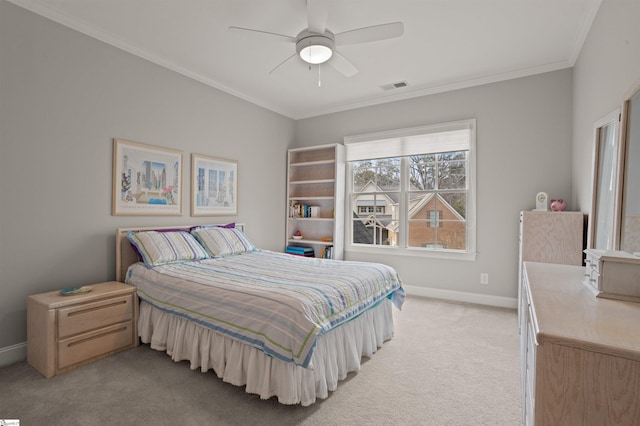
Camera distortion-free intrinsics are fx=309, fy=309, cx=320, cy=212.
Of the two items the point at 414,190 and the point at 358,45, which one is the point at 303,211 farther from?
the point at 358,45

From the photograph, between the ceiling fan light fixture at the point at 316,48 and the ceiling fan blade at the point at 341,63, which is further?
the ceiling fan blade at the point at 341,63

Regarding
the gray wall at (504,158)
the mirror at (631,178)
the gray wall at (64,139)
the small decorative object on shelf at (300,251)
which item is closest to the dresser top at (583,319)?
the mirror at (631,178)

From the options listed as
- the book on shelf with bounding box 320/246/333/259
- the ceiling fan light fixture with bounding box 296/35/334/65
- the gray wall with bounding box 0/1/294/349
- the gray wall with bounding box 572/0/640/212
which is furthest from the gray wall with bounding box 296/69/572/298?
the gray wall with bounding box 0/1/294/349

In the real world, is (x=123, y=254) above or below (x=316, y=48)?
below

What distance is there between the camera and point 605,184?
1967mm

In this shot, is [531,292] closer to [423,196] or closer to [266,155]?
[423,196]

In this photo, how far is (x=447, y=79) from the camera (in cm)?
383

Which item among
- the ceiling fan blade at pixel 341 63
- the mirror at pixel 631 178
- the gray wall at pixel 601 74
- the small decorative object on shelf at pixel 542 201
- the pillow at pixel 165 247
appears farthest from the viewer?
the small decorative object on shelf at pixel 542 201

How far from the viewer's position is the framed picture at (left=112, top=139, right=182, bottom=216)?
9.90 feet

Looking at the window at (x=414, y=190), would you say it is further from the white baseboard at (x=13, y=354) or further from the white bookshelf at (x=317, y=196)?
the white baseboard at (x=13, y=354)

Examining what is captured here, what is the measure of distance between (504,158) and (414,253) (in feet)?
5.34

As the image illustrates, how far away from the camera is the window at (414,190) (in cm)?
402

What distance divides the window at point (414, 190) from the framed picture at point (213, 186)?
178 centimetres

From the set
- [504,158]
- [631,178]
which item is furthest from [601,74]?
[504,158]
